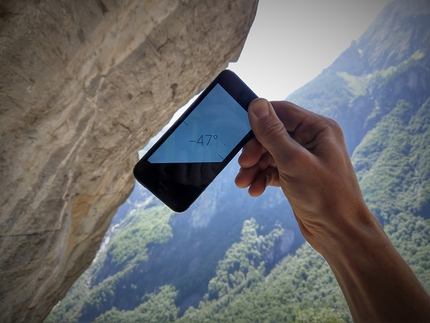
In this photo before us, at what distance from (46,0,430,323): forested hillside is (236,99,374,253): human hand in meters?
22.4

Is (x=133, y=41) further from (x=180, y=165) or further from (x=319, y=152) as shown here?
(x=319, y=152)

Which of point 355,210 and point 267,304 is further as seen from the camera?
point 267,304

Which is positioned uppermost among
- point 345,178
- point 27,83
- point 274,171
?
point 274,171

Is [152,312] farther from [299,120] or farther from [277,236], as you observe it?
[299,120]

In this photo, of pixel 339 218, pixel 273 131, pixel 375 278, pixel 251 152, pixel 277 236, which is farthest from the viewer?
pixel 277 236

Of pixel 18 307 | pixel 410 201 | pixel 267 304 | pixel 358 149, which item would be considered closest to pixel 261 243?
pixel 267 304

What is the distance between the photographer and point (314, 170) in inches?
42.8

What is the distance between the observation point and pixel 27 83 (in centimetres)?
119

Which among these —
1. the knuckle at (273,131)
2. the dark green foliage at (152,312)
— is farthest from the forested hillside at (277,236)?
the knuckle at (273,131)

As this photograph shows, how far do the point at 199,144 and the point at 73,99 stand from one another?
3.57 ft

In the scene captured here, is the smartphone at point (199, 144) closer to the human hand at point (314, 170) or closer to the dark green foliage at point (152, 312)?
the human hand at point (314, 170)

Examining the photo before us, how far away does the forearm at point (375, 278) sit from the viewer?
2.69 ft

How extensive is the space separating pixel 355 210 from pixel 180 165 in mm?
1044

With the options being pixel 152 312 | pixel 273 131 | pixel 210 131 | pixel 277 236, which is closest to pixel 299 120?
pixel 273 131
